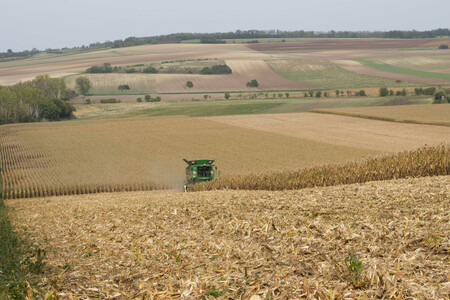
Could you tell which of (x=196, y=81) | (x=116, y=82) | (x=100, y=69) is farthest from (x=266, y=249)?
(x=100, y=69)

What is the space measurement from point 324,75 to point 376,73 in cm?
1221

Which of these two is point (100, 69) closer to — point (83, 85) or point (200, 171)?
point (83, 85)

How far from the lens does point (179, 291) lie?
628 cm

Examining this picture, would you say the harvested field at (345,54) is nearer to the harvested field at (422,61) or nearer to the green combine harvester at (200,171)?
the harvested field at (422,61)

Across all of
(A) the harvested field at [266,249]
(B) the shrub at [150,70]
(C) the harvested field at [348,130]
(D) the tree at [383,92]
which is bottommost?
(C) the harvested field at [348,130]

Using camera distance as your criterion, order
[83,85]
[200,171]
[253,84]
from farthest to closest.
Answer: [253,84]
[83,85]
[200,171]

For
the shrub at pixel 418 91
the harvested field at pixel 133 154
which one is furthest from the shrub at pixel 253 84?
the harvested field at pixel 133 154

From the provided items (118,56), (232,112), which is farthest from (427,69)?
(118,56)

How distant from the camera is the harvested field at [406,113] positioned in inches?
2053

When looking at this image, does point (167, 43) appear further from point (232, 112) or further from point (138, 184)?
point (138, 184)

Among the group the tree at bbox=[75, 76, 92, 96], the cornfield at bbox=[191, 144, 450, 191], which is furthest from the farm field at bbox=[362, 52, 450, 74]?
the cornfield at bbox=[191, 144, 450, 191]

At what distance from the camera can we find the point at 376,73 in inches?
4456

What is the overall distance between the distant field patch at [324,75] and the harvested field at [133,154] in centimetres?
5460

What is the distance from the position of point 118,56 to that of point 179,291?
518 feet
